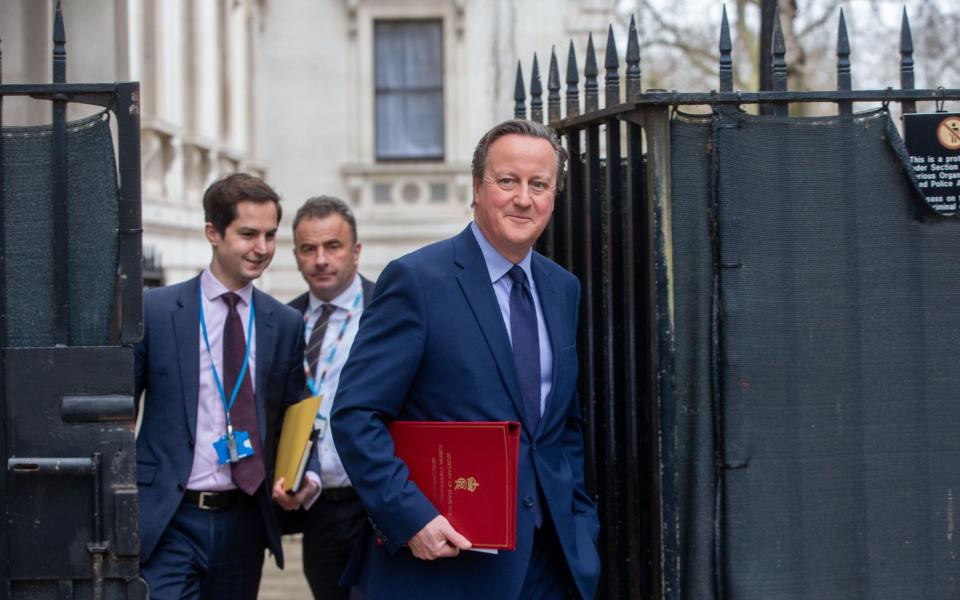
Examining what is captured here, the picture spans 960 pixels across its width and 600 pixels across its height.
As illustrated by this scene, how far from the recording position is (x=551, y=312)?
4660 millimetres

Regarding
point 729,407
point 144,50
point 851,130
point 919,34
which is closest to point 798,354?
point 729,407

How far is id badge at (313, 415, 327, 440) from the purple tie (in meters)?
0.54

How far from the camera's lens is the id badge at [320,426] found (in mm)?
6262

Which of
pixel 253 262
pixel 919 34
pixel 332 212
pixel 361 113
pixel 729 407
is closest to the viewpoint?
pixel 729 407

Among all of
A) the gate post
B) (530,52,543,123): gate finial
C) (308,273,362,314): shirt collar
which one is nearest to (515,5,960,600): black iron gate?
the gate post

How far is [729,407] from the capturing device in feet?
15.5

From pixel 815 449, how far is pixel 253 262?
2.40 m

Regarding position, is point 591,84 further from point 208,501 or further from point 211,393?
point 208,501

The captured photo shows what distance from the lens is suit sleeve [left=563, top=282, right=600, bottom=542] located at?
469cm

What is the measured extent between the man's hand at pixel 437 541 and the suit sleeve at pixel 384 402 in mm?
23

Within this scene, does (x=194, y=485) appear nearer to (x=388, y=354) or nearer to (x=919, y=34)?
(x=388, y=354)

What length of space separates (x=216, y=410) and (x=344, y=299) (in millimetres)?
1162

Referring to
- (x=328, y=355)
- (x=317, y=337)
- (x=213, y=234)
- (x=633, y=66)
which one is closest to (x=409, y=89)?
(x=317, y=337)

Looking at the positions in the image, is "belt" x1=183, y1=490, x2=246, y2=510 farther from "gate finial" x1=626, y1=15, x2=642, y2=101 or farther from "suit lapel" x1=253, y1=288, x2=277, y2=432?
"gate finial" x1=626, y1=15, x2=642, y2=101
